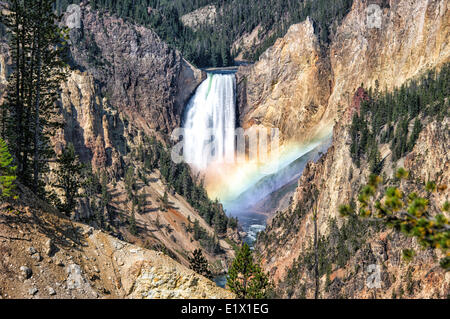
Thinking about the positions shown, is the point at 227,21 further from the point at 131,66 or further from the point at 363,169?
the point at 363,169

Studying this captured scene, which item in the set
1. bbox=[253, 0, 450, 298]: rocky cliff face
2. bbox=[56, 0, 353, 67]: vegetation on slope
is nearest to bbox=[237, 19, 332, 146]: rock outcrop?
bbox=[253, 0, 450, 298]: rocky cliff face

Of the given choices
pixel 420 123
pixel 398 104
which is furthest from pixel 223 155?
pixel 420 123

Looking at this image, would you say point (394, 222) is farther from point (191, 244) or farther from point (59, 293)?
point (191, 244)

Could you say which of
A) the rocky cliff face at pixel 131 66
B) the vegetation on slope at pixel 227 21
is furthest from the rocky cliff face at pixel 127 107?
the vegetation on slope at pixel 227 21

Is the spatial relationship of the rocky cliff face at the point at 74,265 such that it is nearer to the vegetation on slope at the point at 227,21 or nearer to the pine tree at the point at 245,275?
the pine tree at the point at 245,275

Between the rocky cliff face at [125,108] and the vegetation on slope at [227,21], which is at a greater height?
the vegetation on slope at [227,21]

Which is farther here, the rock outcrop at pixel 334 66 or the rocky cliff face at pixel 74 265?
the rock outcrop at pixel 334 66

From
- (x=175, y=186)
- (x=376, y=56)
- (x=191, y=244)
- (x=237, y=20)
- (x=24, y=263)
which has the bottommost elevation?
(x=191, y=244)
